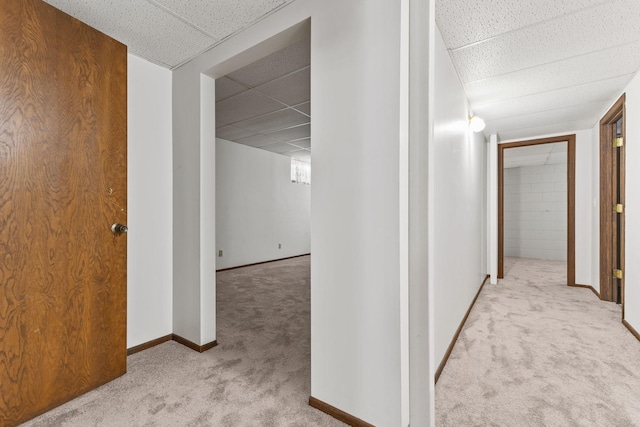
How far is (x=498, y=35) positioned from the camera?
193cm

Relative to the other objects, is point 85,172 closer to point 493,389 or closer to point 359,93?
point 359,93

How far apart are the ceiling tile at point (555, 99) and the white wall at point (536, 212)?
4527mm

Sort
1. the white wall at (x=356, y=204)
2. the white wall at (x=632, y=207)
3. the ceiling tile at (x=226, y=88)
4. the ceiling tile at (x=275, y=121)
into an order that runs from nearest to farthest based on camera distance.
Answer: the white wall at (x=356, y=204) → the white wall at (x=632, y=207) → the ceiling tile at (x=226, y=88) → the ceiling tile at (x=275, y=121)

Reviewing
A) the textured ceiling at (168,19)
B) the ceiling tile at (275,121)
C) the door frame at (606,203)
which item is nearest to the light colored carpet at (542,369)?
the door frame at (606,203)

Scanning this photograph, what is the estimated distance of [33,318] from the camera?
1494 mm

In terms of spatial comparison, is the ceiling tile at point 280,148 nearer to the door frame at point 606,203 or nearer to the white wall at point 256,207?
the white wall at point 256,207

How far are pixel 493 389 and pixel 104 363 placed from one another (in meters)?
2.38

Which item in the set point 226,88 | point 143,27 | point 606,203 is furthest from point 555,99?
point 143,27

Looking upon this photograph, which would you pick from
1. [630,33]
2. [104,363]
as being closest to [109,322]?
[104,363]

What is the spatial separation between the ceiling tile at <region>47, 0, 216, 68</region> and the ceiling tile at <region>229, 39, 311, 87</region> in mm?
498

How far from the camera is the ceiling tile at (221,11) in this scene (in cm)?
169

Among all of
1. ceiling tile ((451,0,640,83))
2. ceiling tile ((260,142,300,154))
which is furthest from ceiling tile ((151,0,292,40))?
ceiling tile ((260,142,300,154))

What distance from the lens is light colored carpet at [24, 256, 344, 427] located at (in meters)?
1.49

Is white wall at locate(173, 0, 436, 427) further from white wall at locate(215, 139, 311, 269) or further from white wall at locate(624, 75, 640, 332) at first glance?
white wall at locate(215, 139, 311, 269)
